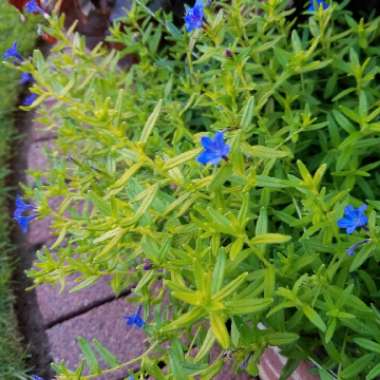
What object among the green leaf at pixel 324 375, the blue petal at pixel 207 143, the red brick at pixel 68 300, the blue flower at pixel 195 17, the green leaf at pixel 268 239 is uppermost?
the blue flower at pixel 195 17

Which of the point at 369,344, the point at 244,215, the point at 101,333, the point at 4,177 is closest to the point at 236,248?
the point at 244,215

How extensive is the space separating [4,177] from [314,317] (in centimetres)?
150

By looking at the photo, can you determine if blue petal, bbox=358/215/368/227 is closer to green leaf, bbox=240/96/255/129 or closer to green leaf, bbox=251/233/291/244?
green leaf, bbox=251/233/291/244

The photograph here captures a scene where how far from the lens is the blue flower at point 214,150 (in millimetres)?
883

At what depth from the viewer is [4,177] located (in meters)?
2.20

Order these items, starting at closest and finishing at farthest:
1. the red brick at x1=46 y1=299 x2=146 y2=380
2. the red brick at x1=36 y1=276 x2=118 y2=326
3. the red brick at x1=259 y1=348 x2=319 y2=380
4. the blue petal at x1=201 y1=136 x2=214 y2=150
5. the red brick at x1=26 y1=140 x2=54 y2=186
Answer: the blue petal at x1=201 y1=136 x2=214 y2=150 → the red brick at x1=259 y1=348 x2=319 y2=380 → the red brick at x1=46 y1=299 x2=146 y2=380 → the red brick at x1=36 y1=276 x2=118 y2=326 → the red brick at x1=26 y1=140 x2=54 y2=186

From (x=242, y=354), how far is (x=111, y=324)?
2.30ft

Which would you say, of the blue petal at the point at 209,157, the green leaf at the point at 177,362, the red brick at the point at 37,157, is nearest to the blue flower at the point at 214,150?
the blue petal at the point at 209,157

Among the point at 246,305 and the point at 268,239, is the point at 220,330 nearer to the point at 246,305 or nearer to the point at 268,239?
the point at 246,305

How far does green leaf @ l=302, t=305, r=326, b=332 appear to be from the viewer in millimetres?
960

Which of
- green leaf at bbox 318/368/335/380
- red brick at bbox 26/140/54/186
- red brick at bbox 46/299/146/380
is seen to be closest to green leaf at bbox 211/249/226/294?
green leaf at bbox 318/368/335/380

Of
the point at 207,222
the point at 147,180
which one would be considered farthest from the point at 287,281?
the point at 147,180

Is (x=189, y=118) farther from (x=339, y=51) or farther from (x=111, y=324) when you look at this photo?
(x=111, y=324)

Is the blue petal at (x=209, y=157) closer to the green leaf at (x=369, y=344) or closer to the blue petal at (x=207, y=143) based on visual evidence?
the blue petal at (x=207, y=143)
